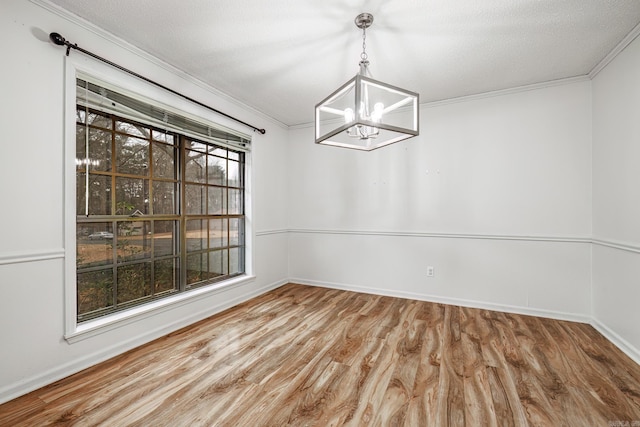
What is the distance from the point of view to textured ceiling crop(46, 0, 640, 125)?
191 cm

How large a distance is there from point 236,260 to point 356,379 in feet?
7.48

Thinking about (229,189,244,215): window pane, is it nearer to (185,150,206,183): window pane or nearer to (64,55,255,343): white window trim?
(185,150,206,183): window pane

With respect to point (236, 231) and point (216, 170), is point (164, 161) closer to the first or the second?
point (216, 170)

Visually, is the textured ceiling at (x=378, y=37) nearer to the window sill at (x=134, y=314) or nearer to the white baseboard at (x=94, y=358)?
the window sill at (x=134, y=314)

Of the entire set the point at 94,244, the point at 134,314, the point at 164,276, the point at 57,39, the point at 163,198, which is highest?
the point at 57,39

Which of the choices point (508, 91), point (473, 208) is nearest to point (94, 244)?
point (473, 208)

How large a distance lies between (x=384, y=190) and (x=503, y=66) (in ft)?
5.95

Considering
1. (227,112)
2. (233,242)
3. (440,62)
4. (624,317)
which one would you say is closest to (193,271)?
(233,242)

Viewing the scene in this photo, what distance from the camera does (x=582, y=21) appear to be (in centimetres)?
205

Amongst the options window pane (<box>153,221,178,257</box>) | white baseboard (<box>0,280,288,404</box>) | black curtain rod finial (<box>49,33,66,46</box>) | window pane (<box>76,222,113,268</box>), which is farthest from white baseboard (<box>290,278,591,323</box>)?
black curtain rod finial (<box>49,33,66,46</box>)

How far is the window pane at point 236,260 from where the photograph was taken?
11.7 ft

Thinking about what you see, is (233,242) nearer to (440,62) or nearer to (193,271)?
(193,271)

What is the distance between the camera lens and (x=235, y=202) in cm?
365

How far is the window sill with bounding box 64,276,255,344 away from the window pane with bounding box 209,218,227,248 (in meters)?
0.48
